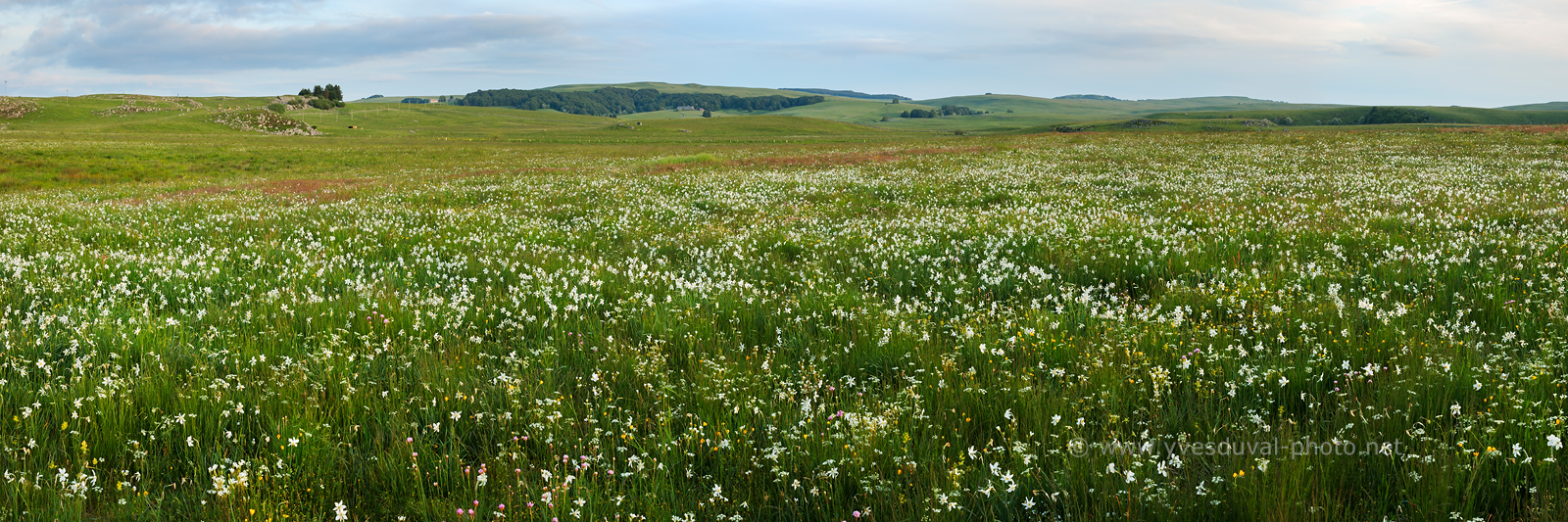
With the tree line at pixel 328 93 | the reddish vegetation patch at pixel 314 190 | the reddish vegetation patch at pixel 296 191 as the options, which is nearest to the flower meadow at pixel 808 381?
the reddish vegetation patch at pixel 314 190

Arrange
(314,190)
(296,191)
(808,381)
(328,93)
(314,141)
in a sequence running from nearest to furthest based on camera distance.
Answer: (808,381)
(296,191)
(314,190)
(314,141)
(328,93)

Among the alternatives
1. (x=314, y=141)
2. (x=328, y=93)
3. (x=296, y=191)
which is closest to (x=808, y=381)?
(x=296, y=191)

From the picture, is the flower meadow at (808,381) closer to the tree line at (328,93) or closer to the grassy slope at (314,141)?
the grassy slope at (314,141)

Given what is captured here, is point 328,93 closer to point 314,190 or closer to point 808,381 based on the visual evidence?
point 314,190

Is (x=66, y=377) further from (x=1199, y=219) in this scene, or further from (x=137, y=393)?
(x=1199, y=219)

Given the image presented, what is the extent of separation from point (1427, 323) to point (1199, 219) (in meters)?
7.69

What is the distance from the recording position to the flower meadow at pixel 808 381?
3129mm

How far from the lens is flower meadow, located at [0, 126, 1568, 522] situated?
3.13 m

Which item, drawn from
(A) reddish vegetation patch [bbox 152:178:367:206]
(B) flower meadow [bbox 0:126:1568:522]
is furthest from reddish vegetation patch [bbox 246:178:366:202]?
(B) flower meadow [bbox 0:126:1568:522]

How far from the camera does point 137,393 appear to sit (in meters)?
4.23

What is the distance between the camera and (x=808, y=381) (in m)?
4.44

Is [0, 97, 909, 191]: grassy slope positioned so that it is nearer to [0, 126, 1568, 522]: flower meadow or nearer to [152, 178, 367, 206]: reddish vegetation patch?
[152, 178, 367, 206]: reddish vegetation patch

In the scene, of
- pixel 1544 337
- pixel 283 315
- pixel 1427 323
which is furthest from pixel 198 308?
pixel 1544 337

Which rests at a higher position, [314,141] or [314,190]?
[314,141]
